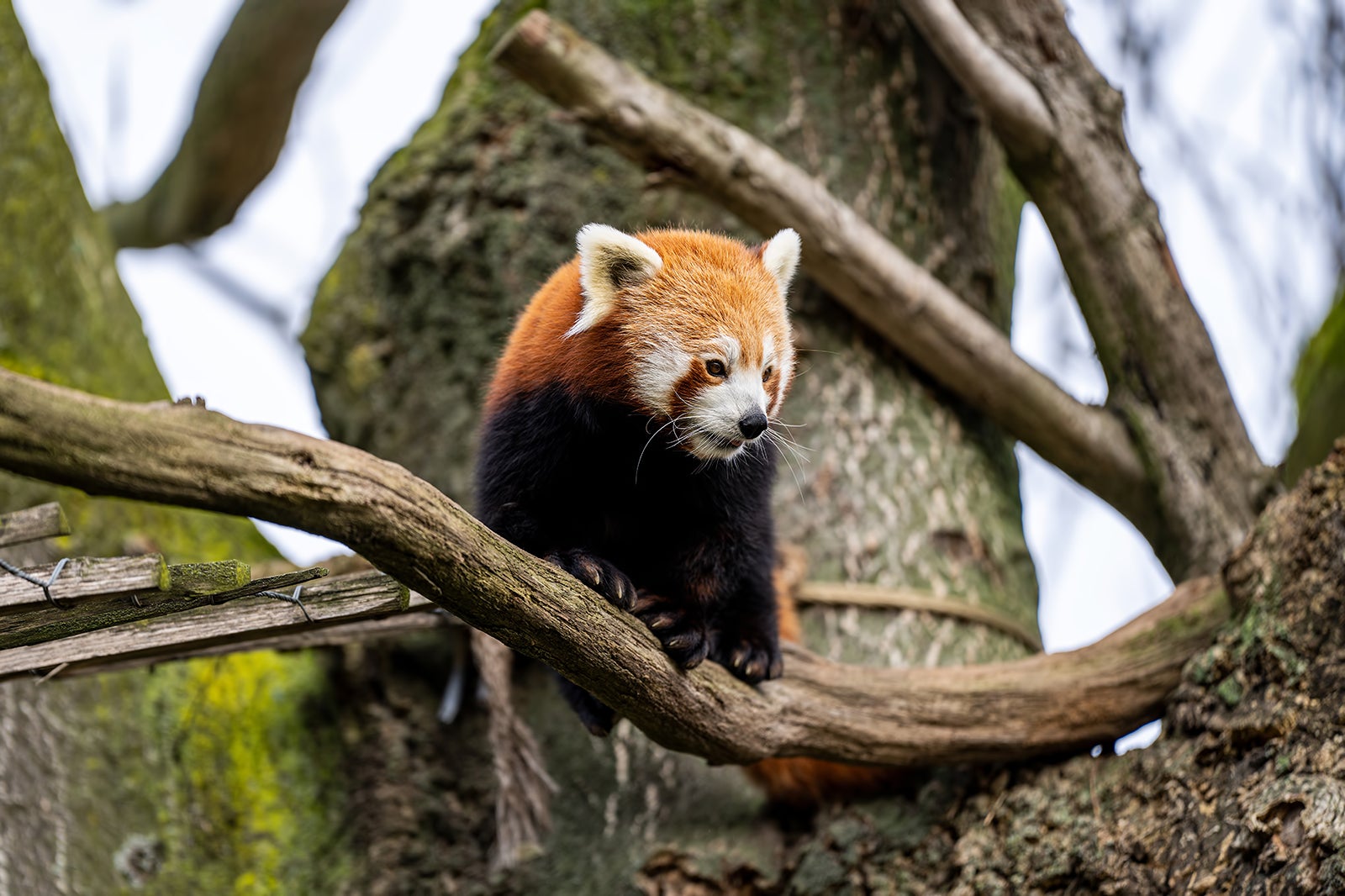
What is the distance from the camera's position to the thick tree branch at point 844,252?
3.08 meters

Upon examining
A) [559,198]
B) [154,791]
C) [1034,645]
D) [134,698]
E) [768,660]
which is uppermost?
[559,198]

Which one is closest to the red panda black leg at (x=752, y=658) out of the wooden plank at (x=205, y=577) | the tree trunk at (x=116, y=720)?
the wooden plank at (x=205, y=577)

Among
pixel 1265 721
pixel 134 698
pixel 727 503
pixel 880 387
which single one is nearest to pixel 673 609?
pixel 727 503

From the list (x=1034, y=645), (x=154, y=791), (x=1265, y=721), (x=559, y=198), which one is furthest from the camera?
(x=559, y=198)

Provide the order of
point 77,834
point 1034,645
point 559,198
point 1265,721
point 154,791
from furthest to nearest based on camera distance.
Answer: point 559,198 → point 1034,645 → point 154,791 → point 77,834 → point 1265,721

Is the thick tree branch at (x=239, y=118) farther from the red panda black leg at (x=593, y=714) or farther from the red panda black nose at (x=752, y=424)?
the red panda black nose at (x=752, y=424)

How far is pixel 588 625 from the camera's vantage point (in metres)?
1.98

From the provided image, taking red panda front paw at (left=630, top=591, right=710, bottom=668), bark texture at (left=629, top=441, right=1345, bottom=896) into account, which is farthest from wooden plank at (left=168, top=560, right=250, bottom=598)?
bark texture at (left=629, top=441, right=1345, bottom=896)

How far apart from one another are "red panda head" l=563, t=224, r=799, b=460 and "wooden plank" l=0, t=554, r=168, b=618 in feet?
3.39

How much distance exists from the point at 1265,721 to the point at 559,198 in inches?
106

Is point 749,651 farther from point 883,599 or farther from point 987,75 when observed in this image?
point 987,75

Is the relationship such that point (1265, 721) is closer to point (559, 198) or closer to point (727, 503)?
point (727, 503)

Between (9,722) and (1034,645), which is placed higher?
(9,722)

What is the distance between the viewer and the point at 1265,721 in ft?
7.76
